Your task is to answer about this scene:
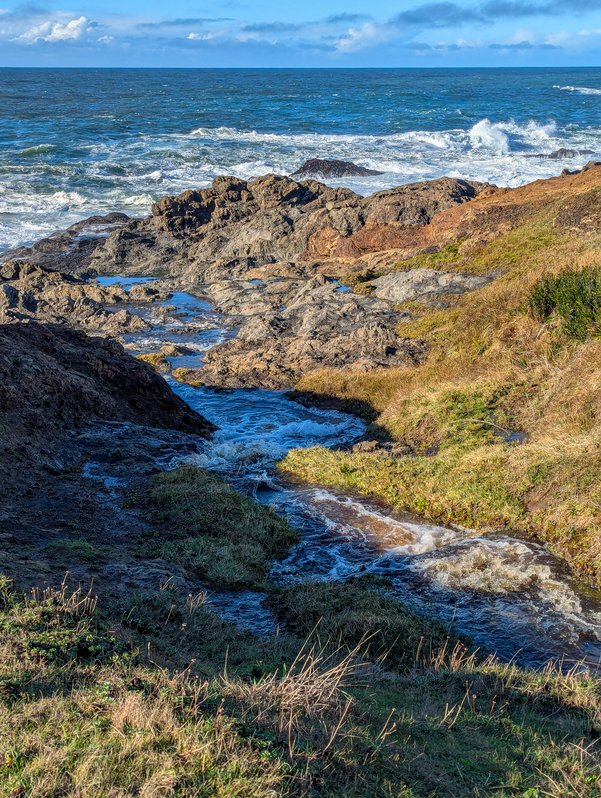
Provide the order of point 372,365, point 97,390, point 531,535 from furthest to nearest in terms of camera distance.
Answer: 1. point 372,365
2. point 97,390
3. point 531,535

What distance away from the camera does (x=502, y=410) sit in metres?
13.9

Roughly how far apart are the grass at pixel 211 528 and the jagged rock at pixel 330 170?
143 ft

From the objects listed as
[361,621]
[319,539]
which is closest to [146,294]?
[319,539]

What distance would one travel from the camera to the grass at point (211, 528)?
906cm

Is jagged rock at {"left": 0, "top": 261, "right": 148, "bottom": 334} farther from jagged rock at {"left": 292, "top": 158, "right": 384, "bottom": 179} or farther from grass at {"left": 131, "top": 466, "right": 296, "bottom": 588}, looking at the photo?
jagged rock at {"left": 292, "top": 158, "right": 384, "bottom": 179}

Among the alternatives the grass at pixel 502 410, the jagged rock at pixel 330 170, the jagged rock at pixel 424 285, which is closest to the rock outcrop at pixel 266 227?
the jagged rock at pixel 424 285

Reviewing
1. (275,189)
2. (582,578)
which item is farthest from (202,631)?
(275,189)

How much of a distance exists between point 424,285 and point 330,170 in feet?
105

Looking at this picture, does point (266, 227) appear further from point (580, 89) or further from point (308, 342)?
point (580, 89)

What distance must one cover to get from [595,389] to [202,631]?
8.33 meters

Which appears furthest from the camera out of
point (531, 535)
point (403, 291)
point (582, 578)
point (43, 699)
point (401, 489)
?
point (403, 291)

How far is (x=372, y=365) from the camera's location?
18.5 meters

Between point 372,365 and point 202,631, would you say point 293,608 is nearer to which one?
point 202,631

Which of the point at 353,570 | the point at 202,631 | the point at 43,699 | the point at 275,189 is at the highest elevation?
the point at 275,189
